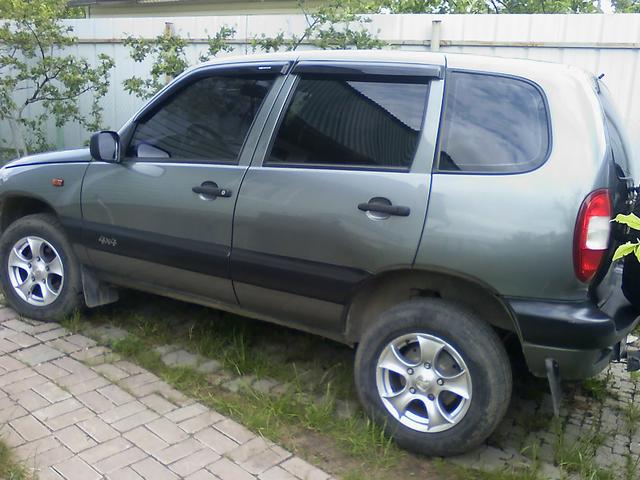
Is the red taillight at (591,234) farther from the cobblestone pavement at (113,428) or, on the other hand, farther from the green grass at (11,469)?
the green grass at (11,469)

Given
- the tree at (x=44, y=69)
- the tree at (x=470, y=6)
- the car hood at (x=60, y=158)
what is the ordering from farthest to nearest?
1. the tree at (x=470, y=6)
2. the tree at (x=44, y=69)
3. the car hood at (x=60, y=158)

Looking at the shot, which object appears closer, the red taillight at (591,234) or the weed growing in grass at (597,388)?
the red taillight at (591,234)

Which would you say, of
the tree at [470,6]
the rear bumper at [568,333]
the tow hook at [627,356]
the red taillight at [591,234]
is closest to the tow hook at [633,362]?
the tow hook at [627,356]

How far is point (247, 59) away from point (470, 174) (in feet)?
5.22

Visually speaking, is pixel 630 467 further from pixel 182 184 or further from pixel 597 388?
pixel 182 184

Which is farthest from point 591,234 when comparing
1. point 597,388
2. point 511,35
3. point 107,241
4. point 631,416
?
point 511,35

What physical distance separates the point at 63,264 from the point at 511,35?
4.49 m

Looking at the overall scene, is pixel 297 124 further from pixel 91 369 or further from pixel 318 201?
pixel 91 369

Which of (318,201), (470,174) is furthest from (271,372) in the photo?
Result: (470,174)

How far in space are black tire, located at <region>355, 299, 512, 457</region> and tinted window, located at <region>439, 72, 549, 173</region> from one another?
28.0 inches

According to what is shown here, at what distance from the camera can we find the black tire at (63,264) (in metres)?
4.33

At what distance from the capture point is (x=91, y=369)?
3.86 meters

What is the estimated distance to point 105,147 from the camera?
156 inches

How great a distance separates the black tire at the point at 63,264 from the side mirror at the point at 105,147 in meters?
0.72
